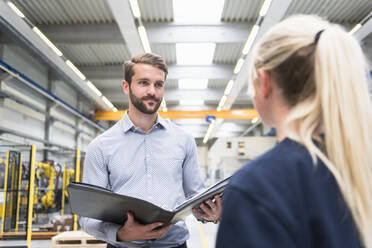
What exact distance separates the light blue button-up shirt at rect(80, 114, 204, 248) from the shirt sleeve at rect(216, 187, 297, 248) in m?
1.22

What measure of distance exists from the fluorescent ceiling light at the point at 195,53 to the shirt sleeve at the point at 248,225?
9.28 metres

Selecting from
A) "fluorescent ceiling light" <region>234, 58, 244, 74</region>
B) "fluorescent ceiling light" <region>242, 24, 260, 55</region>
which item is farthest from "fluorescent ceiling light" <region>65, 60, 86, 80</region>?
"fluorescent ceiling light" <region>242, 24, 260, 55</region>

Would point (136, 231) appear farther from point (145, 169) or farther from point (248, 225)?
point (248, 225)

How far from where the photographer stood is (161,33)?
8594mm

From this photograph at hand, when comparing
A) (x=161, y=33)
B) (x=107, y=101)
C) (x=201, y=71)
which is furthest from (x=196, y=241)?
(x=107, y=101)

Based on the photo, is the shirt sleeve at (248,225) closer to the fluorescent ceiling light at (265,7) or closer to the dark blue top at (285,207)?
the dark blue top at (285,207)

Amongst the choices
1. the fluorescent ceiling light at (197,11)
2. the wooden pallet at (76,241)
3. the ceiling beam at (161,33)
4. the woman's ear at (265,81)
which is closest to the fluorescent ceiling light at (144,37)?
the ceiling beam at (161,33)

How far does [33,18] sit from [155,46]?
339 centimetres

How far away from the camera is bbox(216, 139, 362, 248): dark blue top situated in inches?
26.9

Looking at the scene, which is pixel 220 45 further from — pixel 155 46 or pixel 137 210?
pixel 137 210

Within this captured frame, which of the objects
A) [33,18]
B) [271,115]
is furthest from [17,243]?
[271,115]

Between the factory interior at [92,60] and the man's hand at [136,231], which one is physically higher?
the factory interior at [92,60]

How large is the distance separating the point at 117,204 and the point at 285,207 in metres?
0.90

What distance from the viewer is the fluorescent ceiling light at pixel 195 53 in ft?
32.3
